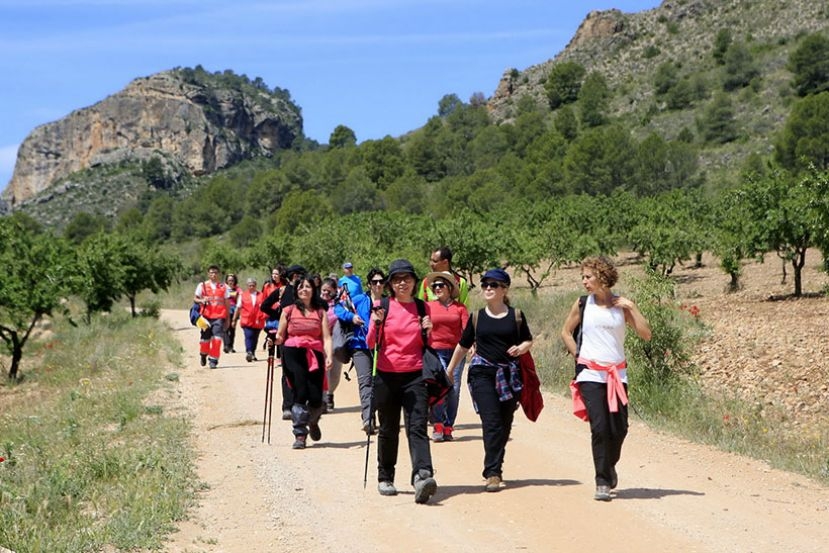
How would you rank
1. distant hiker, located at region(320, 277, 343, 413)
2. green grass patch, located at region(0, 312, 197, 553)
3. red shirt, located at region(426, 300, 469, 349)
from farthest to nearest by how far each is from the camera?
distant hiker, located at region(320, 277, 343, 413) → red shirt, located at region(426, 300, 469, 349) → green grass patch, located at region(0, 312, 197, 553)

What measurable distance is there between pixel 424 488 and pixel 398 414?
28.3 inches

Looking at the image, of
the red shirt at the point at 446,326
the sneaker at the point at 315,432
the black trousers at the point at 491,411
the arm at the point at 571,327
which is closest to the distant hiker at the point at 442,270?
the red shirt at the point at 446,326

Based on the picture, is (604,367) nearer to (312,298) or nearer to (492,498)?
(492,498)

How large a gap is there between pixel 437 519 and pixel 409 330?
1.53 m

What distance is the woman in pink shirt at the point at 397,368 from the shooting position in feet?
26.7

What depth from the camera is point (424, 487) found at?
25.5 feet

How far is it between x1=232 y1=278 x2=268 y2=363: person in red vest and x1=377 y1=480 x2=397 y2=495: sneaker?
11478mm

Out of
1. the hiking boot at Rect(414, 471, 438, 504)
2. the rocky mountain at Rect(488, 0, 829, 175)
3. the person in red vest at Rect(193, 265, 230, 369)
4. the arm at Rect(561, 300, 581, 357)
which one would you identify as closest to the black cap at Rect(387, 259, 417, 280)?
the arm at Rect(561, 300, 581, 357)

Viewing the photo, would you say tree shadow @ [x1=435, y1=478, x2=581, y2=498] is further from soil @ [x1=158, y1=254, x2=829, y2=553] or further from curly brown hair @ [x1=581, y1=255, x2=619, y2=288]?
curly brown hair @ [x1=581, y1=255, x2=619, y2=288]

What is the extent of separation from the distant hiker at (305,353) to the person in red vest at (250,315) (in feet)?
28.9

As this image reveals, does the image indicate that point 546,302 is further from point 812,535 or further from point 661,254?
point 812,535

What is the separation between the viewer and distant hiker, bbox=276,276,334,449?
34.4 ft

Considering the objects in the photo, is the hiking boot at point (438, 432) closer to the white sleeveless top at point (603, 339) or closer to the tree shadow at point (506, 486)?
the tree shadow at point (506, 486)

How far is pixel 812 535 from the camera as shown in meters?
6.97
